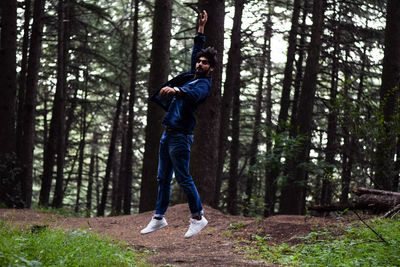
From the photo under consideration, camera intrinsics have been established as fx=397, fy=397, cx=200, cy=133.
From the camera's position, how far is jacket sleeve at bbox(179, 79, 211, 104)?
5457mm

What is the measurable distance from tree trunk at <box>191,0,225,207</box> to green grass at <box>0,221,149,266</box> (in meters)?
4.79

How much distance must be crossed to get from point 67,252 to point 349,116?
514cm

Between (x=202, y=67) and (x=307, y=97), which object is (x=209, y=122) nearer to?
(x=202, y=67)

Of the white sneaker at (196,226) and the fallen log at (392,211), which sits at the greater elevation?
the fallen log at (392,211)

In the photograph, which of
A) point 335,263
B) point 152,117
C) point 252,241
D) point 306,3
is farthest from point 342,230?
point 306,3

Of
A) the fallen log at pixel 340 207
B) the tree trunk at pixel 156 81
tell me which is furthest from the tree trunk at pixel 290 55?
the fallen log at pixel 340 207

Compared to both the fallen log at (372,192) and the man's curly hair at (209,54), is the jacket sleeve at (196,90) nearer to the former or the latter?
the man's curly hair at (209,54)

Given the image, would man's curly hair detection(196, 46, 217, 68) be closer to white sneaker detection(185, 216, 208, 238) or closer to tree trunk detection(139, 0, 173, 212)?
white sneaker detection(185, 216, 208, 238)

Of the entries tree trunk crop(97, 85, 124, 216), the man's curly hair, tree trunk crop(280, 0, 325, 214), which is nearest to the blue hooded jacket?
the man's curly hair

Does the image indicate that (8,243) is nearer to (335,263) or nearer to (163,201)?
(163,201)

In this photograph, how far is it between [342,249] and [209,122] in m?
5.33

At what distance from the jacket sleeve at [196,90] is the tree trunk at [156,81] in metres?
6.37

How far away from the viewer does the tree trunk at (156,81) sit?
39.3 ft

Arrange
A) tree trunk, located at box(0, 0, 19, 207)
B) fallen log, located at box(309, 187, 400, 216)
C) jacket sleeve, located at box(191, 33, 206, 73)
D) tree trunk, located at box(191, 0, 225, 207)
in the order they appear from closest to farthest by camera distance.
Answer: jacket sleeve, located at box(191, 33, 206, 73) → fallen log, located at box(309, 187, 400, 216) → tree trunk, located at box(191, 0, 225, 207) → tree trunk, located at box(0, 0, 19, 207)
